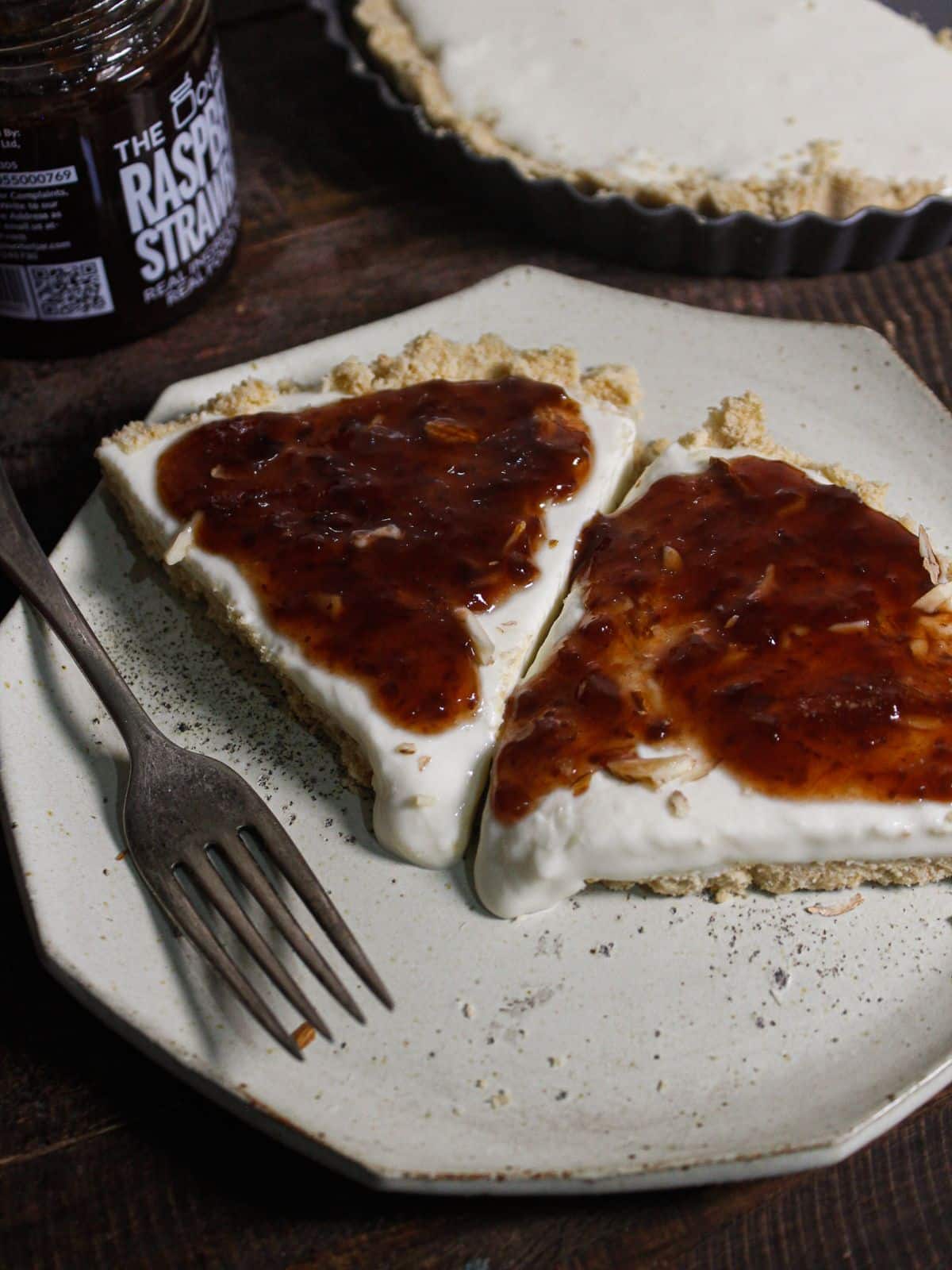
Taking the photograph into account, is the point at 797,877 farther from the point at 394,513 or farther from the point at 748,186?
the point at 748,186

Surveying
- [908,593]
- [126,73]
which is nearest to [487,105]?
[126,73]

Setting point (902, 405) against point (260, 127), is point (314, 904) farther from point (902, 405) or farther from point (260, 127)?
point (260, 127)

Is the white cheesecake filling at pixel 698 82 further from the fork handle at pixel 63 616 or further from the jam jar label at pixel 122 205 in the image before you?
the fork handle at pixel 63 616

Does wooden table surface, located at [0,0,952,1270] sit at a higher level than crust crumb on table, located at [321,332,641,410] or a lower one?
lower

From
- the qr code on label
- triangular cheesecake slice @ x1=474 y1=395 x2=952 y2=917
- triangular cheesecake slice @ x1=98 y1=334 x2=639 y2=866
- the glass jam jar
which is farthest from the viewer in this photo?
the qr code on label

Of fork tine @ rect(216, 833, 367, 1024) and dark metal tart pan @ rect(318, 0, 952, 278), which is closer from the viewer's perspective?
fork tine @ rect(216, 833, 367, 1024)

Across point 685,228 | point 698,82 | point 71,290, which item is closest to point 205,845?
point 71,290

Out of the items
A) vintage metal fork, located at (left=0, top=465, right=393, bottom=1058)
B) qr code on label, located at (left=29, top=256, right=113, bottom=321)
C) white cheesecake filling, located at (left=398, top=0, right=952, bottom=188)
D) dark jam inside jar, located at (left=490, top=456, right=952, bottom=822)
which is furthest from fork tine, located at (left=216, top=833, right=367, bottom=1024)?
white cheesecake filling, located at (left=398, top=0, right=952, bottom=188)

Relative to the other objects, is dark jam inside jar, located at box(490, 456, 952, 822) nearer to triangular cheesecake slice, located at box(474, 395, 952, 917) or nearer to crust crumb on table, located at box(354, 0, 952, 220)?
triangular cheesecake slice, located at box(474, 395, 952, 917)
